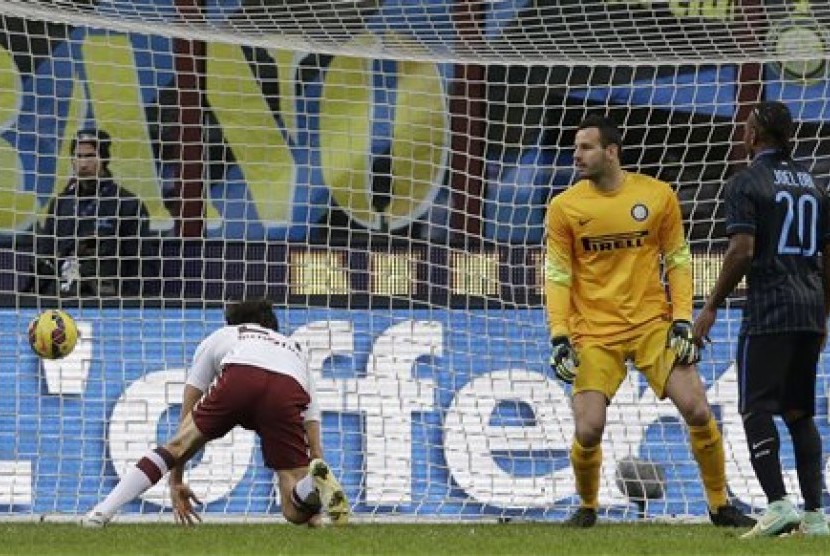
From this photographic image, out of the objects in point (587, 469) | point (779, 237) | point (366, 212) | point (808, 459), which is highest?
point (366, 212)

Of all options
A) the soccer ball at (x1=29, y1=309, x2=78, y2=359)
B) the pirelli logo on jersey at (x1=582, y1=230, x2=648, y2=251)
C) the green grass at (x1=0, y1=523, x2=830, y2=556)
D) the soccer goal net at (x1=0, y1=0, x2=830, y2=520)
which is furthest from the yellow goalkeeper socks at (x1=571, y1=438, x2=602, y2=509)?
the soccer ball at (x1=29, y1=309, x2=78, y2=359)

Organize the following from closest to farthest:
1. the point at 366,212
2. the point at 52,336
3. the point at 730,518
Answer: the point at 730,518 < the point at 52,336 < the point at 366,212

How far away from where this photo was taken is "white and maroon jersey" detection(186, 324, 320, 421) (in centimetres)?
1109

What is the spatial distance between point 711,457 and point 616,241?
1.10 metres

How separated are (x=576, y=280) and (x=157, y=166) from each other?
13.6ft

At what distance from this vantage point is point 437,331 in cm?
1313

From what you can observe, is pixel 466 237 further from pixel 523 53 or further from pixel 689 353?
pixel 689 353

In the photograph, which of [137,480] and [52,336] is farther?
[52,336]

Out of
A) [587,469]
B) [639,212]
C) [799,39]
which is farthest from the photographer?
[799,39]

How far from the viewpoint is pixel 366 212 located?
14188 millimetres

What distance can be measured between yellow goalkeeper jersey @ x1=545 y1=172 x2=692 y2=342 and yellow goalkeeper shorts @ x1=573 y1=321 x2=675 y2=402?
48 mm

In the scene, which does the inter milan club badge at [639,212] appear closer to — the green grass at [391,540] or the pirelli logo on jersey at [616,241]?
the pirelli logo on jersey at [616,241]

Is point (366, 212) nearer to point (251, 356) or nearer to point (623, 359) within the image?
point (251, 356)

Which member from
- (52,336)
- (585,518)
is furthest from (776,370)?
(52,336)
